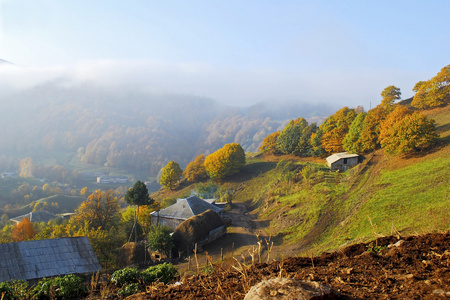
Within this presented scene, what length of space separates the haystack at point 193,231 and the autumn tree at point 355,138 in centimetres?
2371

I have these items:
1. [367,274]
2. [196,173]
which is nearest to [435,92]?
[196,173]

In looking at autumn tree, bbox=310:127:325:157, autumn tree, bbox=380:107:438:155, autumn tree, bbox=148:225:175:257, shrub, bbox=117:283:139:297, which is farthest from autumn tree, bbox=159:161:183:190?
shrub, bbox=117:283:139:297

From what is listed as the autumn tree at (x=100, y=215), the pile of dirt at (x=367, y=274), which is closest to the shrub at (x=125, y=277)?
the pile of dirt at (x=367, y=274)

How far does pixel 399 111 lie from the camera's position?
34.8m

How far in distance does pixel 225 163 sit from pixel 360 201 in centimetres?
3264

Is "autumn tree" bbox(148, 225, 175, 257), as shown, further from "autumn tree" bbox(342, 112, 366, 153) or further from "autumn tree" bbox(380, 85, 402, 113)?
"autumn tree" bbox(380, 85, 402, 113)

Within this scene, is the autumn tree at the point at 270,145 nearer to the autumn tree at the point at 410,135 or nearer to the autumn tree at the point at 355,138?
the autumn tree at the point at 355,138

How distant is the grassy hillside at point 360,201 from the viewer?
61.7 ft

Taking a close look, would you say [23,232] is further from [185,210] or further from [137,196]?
[185,210]

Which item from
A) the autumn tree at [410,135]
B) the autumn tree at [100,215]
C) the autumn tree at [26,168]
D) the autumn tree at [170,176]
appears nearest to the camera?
the autumn tree at [410,135]

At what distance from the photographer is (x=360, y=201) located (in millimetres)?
24656

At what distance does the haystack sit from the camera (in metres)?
26.2

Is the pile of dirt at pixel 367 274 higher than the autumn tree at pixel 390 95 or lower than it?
lower

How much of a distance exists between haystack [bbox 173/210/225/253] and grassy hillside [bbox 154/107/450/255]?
6554 mm
